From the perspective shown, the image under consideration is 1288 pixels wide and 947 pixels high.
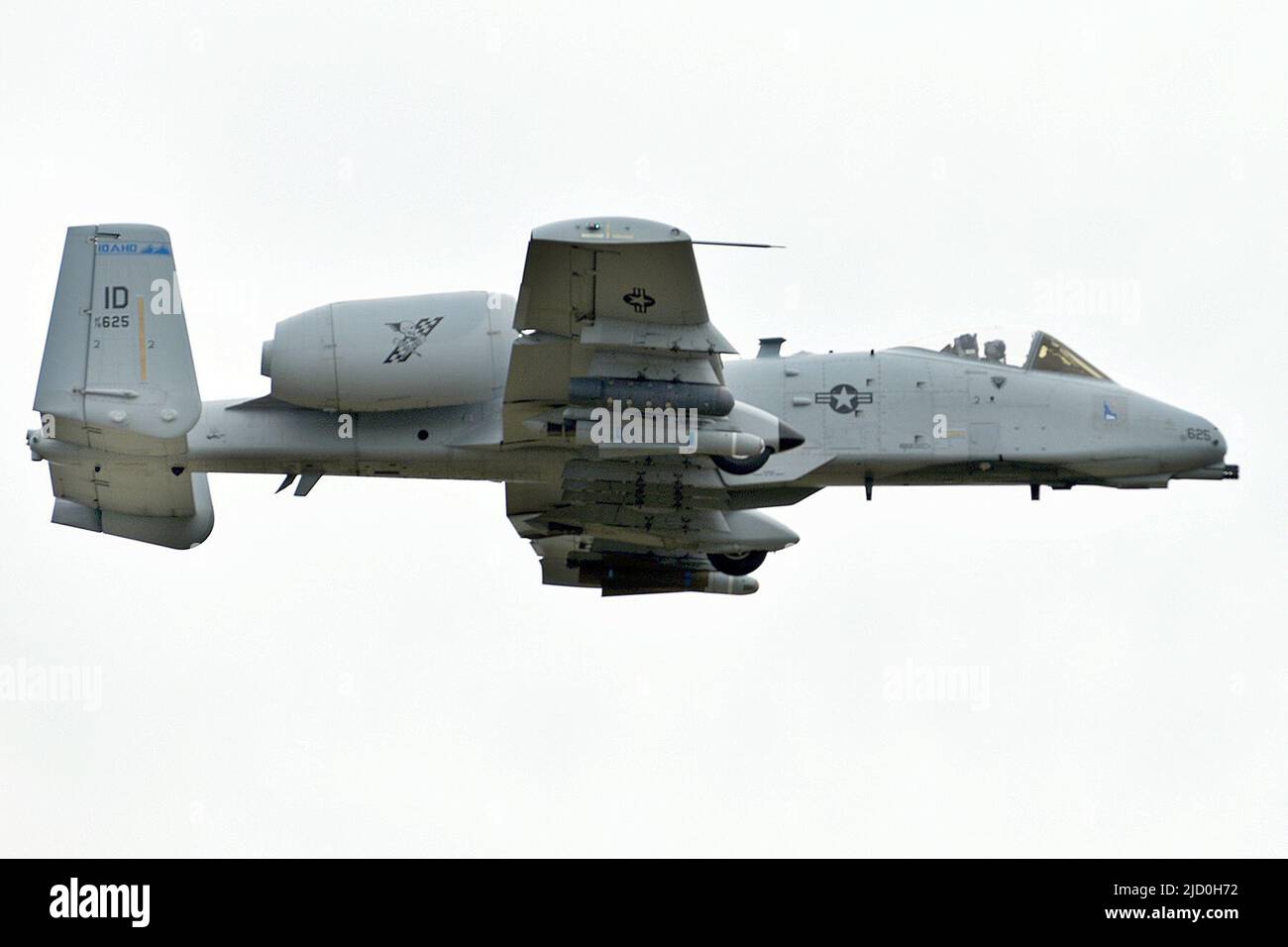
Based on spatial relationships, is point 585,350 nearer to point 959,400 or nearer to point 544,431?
point 544,431

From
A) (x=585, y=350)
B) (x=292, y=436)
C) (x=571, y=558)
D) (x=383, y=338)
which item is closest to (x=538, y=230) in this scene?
(x=585, y=350)

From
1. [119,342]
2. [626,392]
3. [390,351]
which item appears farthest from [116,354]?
[626,392]

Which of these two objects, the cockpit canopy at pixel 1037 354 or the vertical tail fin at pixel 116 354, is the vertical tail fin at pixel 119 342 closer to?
the vertical tail fin at pixel 116 354

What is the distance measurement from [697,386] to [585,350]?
145cm

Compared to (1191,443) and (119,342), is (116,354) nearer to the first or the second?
(119,342)

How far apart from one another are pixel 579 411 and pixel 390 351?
257 centimetres

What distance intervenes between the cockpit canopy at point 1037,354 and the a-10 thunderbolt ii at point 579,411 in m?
0.03

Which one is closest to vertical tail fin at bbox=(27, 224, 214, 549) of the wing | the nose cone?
the wing

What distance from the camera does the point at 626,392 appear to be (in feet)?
68.0

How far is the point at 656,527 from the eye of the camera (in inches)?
977

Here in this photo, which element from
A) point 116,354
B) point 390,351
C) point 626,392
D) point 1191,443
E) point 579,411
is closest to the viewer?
point 626,392

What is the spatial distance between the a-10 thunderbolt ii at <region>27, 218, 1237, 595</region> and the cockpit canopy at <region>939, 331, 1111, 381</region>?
0.03m

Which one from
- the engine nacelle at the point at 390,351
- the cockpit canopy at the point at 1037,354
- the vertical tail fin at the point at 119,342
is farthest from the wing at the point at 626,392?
the vertical tail fin at the point at 119,342

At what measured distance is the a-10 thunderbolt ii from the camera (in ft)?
67.4
